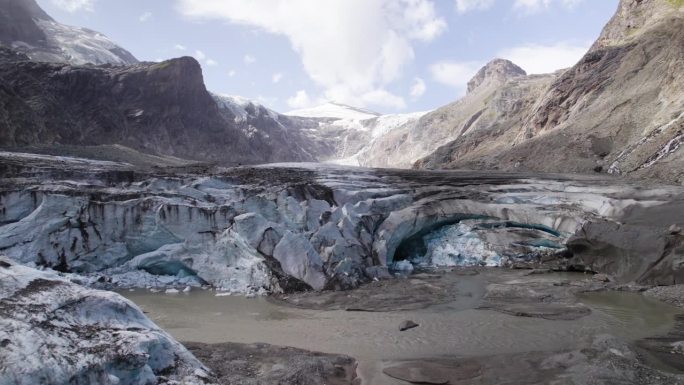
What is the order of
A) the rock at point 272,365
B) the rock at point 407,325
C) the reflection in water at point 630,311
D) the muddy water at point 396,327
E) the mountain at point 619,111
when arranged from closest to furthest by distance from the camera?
1. the rock at point 272,365
2. the muddy water at point 396,327
3. the reflection in water at point 630,311
4. the rock at point 407,325
5. the mountain at point 619,111

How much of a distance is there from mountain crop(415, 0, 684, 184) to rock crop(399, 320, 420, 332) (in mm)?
20828

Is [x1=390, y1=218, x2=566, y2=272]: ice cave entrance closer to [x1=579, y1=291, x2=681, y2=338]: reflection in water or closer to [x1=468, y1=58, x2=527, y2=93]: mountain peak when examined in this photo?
[x1=579, y1=291, x2=681, y2=338]: reflection in water

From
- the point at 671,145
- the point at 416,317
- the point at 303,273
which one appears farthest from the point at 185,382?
the point at 671,145

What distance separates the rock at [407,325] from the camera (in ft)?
36.3

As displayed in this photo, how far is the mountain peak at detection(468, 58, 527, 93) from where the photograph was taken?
113 metres

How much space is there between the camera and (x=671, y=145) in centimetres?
2788

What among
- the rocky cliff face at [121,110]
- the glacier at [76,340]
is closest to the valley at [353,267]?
the glacier at [76,340]

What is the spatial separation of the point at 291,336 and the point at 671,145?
26989 millimetres

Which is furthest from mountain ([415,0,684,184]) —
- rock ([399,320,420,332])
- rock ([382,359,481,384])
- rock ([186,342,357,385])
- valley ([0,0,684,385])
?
rock ([186,342,357,385])

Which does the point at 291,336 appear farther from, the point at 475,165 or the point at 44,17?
the point at 44,17

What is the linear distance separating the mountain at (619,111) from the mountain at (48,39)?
61513 mm

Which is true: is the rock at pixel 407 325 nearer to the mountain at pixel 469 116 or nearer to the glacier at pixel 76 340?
the glacier at pixel 76 340

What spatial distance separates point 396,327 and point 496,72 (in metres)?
115

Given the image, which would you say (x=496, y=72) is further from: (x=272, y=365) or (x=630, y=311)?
(x=272, y=365)
